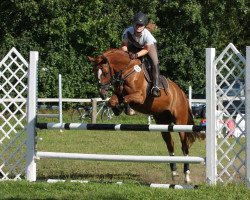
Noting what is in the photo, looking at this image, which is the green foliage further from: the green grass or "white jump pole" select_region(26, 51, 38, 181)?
the green grass

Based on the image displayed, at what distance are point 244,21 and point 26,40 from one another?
A: 1591 centimetres

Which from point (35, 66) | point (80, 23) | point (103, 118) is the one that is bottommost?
point (103, 118)

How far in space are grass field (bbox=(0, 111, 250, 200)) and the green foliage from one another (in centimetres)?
1111

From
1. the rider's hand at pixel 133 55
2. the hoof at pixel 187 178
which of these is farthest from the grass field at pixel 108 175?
the rider's hand at pixel 133 55

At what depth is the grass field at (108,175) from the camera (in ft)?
23.4

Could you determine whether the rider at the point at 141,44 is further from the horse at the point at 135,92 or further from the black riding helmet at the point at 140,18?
the horse at the point at 135,92

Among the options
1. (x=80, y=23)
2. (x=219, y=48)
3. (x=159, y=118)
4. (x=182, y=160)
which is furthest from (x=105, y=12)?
(x=182, y=160)

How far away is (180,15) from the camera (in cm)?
3106

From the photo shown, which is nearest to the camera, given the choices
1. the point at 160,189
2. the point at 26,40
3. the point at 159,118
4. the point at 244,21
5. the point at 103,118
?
the point at 160,189

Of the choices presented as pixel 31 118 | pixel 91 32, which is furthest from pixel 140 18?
pixel 91 32

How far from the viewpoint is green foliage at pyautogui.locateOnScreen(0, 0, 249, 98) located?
91.1 ft

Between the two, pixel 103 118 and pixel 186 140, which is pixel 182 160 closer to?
pixel 186 140

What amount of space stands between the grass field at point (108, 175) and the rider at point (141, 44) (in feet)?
4.99

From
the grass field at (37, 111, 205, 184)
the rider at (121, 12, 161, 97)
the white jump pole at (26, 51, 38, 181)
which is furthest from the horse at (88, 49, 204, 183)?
the white jump pole at (26, 51, 38, 181)
